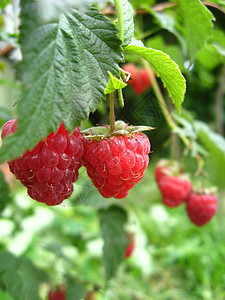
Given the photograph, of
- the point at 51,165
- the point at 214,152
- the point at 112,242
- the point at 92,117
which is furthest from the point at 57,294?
the point at 51,165

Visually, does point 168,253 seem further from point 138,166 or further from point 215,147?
point 138,166

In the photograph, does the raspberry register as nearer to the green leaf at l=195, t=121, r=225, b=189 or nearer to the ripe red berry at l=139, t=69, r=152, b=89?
the green leaf at l=195, t=121, r=225, b=189

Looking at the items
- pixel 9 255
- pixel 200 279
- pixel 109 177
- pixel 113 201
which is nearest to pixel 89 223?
pixel 200 279

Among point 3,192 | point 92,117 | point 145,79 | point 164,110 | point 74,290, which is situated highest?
point 92,117

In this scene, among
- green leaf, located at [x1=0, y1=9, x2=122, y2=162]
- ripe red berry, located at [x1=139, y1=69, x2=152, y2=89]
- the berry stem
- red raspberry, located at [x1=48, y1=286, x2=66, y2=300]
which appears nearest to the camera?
green leaf, located at [x1=0, y1=9, x2=122, y2=162]

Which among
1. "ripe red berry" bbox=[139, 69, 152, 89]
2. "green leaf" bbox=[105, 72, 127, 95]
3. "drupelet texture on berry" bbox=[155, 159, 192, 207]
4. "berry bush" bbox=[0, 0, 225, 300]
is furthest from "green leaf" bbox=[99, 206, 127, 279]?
"green leaf" bbox=[105, 72, 127, 95]

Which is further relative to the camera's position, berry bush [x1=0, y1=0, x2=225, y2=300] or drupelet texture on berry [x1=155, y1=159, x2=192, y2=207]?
drupelet texture on berry [x1=155, y1=159, x2=192, y2=207]

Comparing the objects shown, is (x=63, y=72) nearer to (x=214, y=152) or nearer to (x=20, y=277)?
(x=20, y=277)
